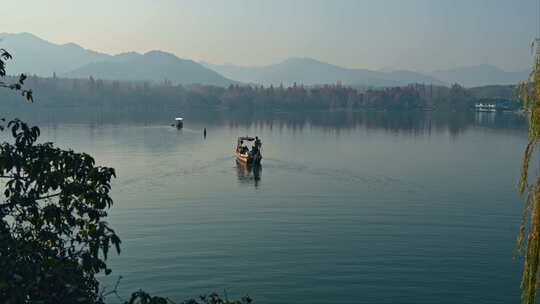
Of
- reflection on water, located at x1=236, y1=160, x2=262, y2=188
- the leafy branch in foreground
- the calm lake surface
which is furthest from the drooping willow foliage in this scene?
reflection on water, located at x1=236, y1=160, x2=262, y2=188

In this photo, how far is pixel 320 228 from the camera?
39.6 metres

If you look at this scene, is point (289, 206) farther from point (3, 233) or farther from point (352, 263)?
point (3, 233)

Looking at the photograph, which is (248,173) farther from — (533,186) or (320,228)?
(533,186)

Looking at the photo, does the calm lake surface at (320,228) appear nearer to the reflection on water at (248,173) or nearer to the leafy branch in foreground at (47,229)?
the reflection on water at (248,173)

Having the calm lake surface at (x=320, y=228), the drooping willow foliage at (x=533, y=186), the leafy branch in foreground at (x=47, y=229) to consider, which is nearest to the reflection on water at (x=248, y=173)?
the calm lake surface at (x=320, y=228)

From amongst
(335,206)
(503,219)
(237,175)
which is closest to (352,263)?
(335,206)

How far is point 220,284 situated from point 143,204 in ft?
74.4

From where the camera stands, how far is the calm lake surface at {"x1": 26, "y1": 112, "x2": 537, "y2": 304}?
28109 mm

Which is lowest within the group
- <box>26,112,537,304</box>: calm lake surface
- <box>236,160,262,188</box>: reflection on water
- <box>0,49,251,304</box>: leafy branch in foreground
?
<box>26,112,537,304</box>: calm lake surface

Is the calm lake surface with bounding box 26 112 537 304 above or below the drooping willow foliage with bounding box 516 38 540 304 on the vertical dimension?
below

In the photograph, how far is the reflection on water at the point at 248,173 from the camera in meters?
62.0

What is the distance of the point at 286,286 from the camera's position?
27.9m

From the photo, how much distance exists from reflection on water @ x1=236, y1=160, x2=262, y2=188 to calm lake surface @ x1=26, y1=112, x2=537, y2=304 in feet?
0.81

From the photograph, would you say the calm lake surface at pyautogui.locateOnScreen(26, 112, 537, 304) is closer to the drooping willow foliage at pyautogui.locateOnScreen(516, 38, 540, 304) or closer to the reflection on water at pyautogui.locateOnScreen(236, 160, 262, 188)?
the reflection on water at pyautogui.locateOnScreen(236, 160, 262, 188)
